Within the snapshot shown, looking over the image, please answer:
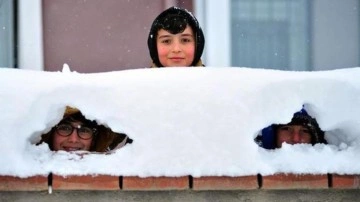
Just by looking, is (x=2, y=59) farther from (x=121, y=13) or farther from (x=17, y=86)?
(x=17, y=86)

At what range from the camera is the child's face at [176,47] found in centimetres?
355

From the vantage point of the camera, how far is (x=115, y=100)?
2.55 meters

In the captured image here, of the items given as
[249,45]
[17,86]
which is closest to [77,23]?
[249,45]

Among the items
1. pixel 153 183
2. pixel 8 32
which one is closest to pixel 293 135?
pixel 153 183

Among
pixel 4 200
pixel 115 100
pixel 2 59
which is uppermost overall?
pixel 2 59

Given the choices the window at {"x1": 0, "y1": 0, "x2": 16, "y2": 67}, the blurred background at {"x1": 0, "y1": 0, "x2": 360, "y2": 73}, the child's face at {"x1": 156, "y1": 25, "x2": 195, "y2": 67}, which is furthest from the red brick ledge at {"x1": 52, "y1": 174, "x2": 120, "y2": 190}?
the window at {"x1": 0, "y1": 0, "x2": 16, "y2": 67}

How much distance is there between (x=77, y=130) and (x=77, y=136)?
27 mm

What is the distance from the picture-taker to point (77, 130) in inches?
116

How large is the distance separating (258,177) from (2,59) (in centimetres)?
393

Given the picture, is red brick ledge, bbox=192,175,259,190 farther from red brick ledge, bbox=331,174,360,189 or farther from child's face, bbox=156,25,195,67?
child's face, bbox=156,25,195,67

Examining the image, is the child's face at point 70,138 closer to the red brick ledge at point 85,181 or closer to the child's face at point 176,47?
the red brick ledge at point 85,181

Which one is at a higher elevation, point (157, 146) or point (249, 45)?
point (249, 45)

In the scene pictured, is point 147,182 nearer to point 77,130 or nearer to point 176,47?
point 77,130

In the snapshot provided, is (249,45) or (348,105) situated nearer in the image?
(348,105)
